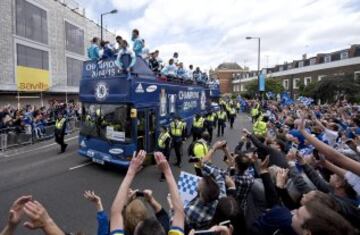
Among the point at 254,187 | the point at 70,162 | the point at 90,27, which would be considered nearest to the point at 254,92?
the point at 90,27

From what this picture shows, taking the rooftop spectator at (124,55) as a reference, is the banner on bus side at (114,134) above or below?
below

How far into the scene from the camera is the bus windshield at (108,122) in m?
9.40

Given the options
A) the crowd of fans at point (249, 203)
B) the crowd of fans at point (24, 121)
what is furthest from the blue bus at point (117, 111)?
the crowd of fans at point (24, 121)

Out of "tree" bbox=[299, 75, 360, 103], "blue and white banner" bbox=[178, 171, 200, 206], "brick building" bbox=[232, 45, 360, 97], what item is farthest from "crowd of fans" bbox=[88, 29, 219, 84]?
"brick building" bbox=[232, 45, 360, 97]

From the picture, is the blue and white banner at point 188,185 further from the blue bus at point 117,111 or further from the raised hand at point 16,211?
the blue bus at point 117,111

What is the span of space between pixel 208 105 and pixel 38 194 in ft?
48.3

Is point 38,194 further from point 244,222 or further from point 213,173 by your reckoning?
point 244,222

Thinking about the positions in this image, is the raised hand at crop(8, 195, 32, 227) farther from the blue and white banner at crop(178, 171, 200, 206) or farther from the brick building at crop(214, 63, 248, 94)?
the brick building at crop(214, 63, 248, 94)

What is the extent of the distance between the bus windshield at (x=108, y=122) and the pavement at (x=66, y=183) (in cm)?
122

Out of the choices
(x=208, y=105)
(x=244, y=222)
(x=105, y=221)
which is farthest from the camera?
(x=208, y=105)

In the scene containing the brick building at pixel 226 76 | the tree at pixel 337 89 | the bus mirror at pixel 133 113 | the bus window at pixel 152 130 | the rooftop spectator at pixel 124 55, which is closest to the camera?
the bus mirror at pixel 133 113

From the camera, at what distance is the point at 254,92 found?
192ft

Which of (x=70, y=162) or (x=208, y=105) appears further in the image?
(x=208, y=105)

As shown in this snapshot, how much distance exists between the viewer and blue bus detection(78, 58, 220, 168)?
30.8ft
